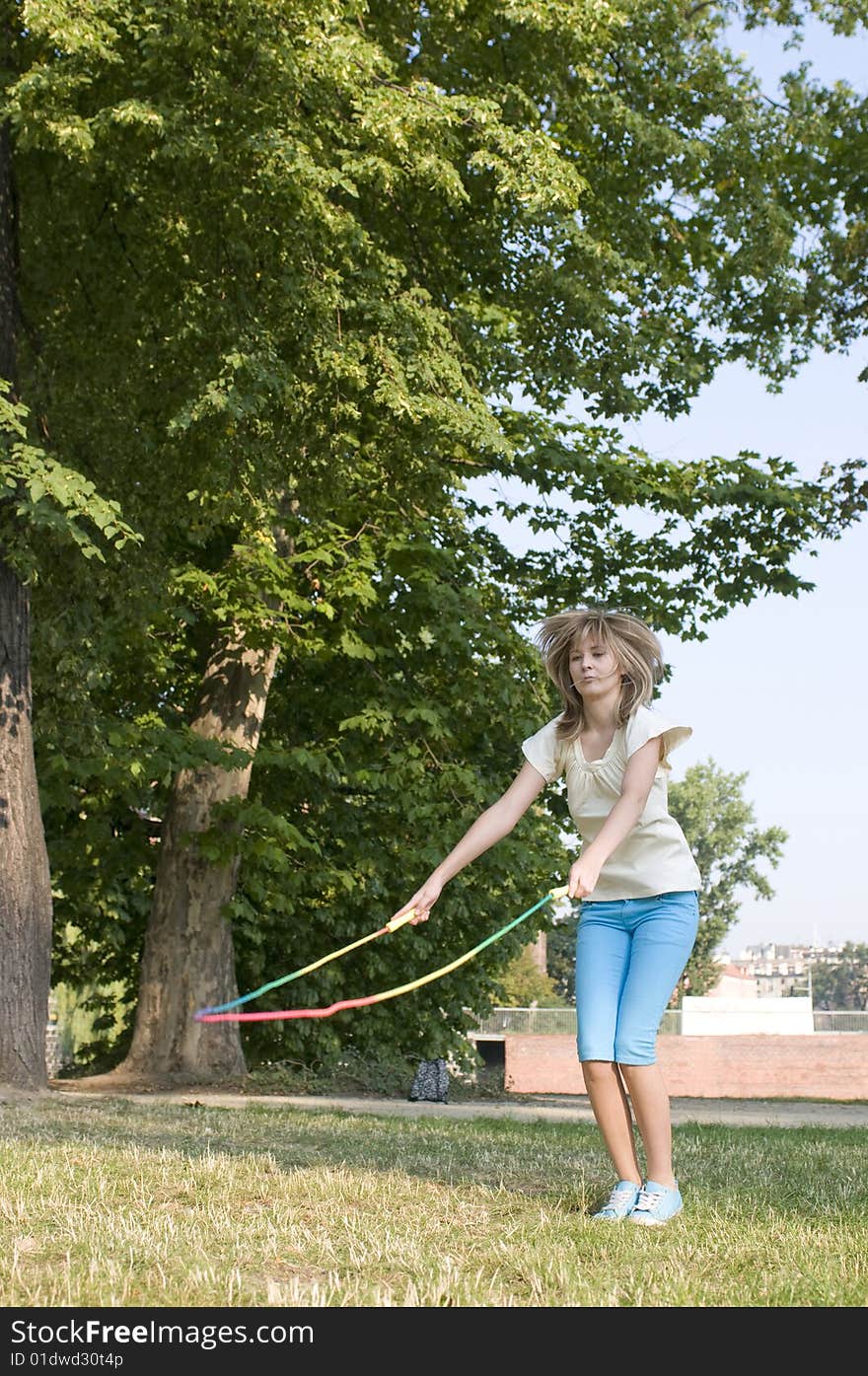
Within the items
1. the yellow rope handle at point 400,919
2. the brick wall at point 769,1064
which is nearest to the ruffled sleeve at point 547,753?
the yellow rope handle at point 400,919

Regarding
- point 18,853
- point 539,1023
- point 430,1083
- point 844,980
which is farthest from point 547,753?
point 844,980

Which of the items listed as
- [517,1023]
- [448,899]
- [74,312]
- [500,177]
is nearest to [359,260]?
[500,177]

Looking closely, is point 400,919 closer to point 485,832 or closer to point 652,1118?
point 485,832

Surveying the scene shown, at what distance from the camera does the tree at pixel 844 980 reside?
160375 mm

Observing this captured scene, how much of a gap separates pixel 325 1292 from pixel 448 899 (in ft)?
45.4

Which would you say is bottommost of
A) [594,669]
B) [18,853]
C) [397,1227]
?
[397,1227]

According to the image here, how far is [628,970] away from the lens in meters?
5.17

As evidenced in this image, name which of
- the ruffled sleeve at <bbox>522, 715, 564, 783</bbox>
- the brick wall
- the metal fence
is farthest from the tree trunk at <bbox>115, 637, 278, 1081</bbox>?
the metal fence

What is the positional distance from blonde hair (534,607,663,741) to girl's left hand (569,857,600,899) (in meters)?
0.76

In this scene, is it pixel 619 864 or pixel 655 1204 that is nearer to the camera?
pixel 655 1204

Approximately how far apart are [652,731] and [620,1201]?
157cm

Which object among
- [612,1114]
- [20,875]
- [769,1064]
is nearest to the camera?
[612,1114]

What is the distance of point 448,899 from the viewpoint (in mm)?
17203
